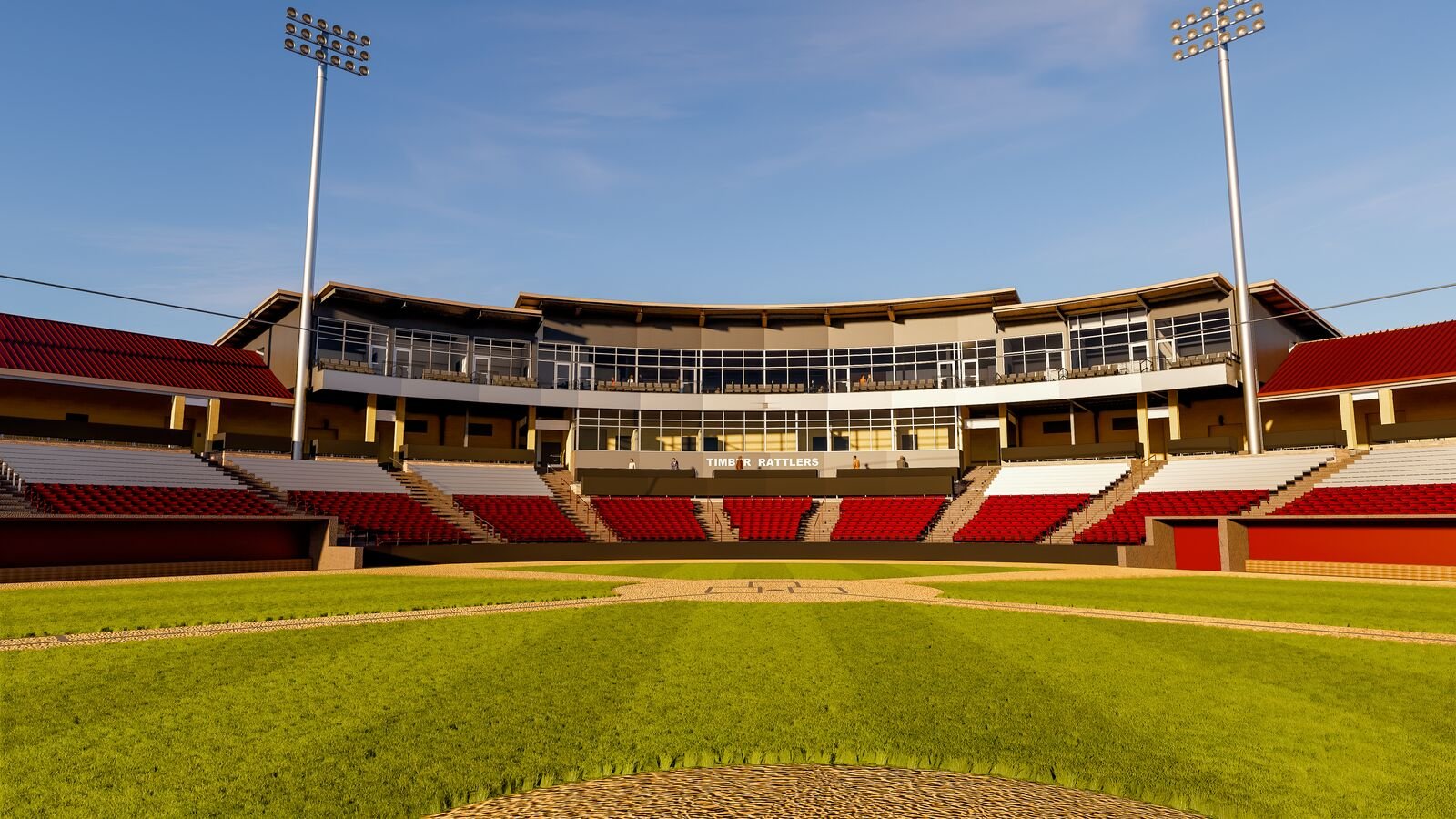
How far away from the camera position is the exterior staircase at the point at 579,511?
4638 cm

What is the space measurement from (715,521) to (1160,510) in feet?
77.2

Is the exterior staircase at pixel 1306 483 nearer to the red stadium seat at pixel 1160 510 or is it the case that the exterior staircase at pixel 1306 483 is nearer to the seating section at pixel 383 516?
the red stadium seat at pixel 1160 510

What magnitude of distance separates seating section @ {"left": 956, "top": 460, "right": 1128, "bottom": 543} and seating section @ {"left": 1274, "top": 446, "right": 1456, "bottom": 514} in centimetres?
1058

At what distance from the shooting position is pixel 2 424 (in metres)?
37.3

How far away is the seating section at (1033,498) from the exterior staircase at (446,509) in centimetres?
2374

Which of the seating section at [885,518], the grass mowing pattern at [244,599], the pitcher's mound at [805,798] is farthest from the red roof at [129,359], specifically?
the pitcher's mound at [805,798]

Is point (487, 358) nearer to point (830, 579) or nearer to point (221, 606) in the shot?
point (830, 579)

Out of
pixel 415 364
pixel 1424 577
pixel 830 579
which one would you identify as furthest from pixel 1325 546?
pixel 415 364

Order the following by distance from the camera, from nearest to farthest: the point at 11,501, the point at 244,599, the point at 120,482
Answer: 1. the point at 244,599
2. the point at 11,501
3. the point at 120,482

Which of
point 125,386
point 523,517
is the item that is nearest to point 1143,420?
point 523,517

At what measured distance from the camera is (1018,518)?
43781mm

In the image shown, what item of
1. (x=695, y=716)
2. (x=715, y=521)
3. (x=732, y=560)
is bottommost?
(x=732, y=560)

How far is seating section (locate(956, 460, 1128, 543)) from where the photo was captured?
139 ft

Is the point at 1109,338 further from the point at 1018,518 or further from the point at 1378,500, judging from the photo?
the point at 1378,500
